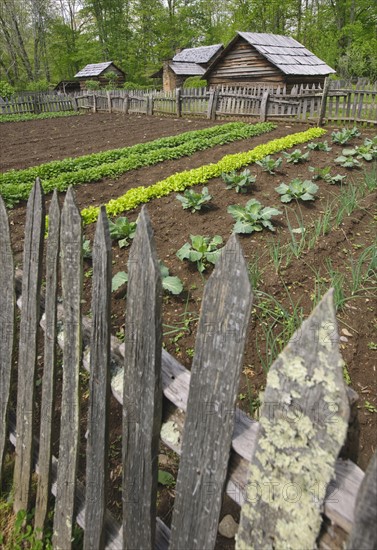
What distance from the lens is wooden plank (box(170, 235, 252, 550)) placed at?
3.00ft

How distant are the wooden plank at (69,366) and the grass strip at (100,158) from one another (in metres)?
7.03

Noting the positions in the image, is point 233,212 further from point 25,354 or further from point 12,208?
point 12,208

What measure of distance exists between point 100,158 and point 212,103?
10123 mm

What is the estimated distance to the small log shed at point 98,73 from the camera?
3528 centimetres

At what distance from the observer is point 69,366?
1415 mm

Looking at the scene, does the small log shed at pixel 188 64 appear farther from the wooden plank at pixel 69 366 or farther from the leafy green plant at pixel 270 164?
the wooden plank at pixel 69 366

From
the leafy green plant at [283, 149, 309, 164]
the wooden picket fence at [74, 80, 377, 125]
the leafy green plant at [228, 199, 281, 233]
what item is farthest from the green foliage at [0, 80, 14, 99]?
the leafy green plant at [228, 199, 281, 233]

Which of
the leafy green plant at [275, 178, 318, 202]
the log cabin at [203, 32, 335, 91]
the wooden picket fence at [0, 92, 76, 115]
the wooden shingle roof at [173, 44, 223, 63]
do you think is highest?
the wooden shingle roof at [173, 44, 223, 63]

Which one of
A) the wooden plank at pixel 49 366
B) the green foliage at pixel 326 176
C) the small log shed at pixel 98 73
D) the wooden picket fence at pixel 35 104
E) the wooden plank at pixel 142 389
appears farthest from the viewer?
the small log shed at pixel 98 73

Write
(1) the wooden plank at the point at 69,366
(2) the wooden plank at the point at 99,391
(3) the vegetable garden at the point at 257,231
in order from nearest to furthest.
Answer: (2) the wooden plank at the point at 99,391 → (1) the wooden plank at the point at 69,366 → (3) the vegetable garden at the point at 257,231

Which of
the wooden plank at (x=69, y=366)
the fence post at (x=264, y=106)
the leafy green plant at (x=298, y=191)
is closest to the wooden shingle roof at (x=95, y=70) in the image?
the fence post at (x=264, y=106)

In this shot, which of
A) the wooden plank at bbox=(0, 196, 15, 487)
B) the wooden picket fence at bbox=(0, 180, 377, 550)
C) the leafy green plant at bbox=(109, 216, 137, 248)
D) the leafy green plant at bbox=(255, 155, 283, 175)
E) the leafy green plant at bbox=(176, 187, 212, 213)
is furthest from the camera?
the leafy green plant at bbox=(255, 155, 283, 175)

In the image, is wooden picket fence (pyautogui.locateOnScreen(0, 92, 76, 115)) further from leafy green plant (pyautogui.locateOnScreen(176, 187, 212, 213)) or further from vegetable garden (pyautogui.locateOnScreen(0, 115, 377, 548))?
leafy green plant (pyautogui.locateOnScreen(176, 187, 212, 213))

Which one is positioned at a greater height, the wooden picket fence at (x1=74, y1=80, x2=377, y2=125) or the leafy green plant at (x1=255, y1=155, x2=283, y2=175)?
the wooden picket fence at (x1=74, y1=80, x2=377, y2=125)
